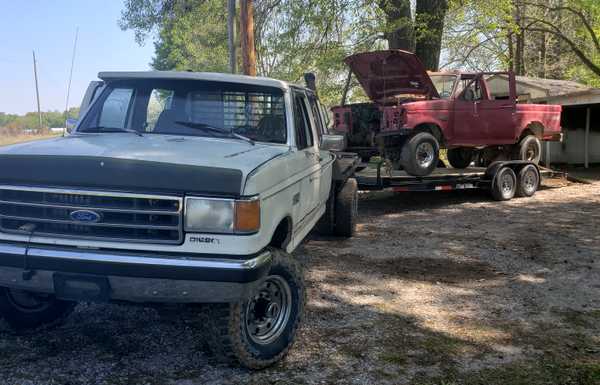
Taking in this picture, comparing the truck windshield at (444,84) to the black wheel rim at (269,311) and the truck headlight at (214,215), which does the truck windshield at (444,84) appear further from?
the truck headlight at (214,215)

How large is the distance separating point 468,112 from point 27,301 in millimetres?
9189

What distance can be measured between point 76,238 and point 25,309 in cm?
148

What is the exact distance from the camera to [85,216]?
329cm

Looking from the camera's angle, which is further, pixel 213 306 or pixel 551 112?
pixel 551 112

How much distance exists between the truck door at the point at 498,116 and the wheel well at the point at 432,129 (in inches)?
41.9

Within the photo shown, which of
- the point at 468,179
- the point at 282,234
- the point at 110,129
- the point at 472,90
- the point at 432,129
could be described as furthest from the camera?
the point at 468,179

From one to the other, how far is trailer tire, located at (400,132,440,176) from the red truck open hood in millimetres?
1145

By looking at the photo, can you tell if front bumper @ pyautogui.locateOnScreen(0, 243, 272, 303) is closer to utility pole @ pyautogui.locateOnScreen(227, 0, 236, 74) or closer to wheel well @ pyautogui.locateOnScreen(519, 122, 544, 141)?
wheel well @ pyautogui.locateOnScreen(519, 122, 544, 141)

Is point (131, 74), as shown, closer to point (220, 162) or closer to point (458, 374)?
point (220, 162)

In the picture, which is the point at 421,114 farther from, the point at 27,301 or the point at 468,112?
the point at 27,301

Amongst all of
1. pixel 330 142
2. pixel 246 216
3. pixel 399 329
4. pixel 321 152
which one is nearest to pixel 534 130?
pixel 321 152

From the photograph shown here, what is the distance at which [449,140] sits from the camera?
435 inches

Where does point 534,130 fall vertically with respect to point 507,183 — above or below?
above

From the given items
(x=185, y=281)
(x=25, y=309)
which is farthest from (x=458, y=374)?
(x=25, y=309)
